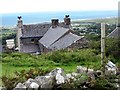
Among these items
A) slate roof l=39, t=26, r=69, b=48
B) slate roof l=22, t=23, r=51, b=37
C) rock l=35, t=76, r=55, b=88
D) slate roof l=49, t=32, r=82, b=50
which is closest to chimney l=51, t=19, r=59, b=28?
slate roof l=39, t=26, r=69, b=48

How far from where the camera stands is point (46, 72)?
15.5ft

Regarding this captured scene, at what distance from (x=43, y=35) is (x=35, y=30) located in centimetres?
77

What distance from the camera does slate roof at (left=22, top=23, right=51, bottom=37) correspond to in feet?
67.9

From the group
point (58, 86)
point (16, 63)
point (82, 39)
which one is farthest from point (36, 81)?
point (82, 39)

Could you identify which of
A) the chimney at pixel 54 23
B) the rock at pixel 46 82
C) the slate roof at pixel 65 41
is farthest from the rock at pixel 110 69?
the chimney at pixel 54 23

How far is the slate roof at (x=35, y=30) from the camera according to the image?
815 inches

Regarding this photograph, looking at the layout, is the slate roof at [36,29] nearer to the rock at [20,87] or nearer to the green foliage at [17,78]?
the green foliage at [17,78]

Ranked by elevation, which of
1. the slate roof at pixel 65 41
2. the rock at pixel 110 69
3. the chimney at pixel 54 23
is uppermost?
the rock at pixel 110 69

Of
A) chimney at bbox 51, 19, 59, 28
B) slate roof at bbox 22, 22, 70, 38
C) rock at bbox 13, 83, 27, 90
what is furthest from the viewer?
slate roof at bbox 22, 22, 70, 38

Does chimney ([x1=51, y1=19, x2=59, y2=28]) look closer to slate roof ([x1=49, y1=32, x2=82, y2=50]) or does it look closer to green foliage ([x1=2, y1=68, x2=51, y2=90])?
slate roof ([x1=49, y1=32, x2=82, y2=50])

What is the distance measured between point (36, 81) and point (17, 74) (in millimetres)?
624

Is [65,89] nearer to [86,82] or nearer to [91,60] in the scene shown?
[86,82]

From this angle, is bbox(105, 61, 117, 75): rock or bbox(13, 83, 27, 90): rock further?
bbox(105, 61, 117, 75): rock

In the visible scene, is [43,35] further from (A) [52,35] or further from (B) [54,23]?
(A) [52,35]
